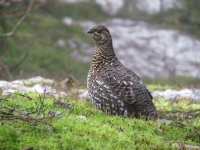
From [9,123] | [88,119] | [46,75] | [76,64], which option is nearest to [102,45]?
[88,119]

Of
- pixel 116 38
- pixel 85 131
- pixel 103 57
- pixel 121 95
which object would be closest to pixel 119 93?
pixel 121 95

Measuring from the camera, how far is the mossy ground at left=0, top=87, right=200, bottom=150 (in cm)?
618

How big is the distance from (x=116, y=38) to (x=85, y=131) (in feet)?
98.3

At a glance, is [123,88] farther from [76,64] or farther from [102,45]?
[76,64]

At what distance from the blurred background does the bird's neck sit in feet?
38.1

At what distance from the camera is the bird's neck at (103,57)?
29.2ft

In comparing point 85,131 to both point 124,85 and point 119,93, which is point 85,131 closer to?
point 119,93

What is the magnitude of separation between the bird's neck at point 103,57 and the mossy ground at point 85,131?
118 centimetres

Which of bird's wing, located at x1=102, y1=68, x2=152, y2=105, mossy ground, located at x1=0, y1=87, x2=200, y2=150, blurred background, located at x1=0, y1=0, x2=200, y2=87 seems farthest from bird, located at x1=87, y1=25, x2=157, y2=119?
blurred background, located at x1=0, y1=0, x2=200, y2=87

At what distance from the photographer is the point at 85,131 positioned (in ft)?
21.8

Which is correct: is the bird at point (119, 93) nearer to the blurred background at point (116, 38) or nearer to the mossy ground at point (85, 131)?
the mossy ground at point (85, 131)

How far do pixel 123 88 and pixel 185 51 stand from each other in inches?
1028

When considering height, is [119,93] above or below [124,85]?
below

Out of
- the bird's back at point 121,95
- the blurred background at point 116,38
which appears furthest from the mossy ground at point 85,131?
the blurred background at point 116,38
